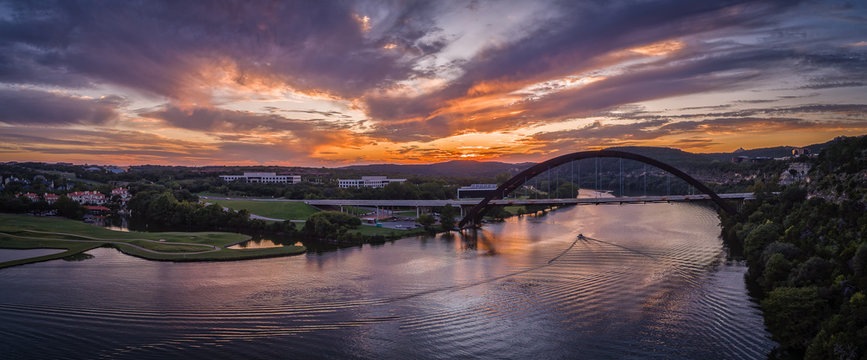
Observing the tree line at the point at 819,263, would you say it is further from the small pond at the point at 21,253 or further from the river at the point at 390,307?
the small pond at the point at 21,253

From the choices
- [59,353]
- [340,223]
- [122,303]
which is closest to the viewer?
[59,353]

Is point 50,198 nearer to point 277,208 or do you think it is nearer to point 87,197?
point 87,197

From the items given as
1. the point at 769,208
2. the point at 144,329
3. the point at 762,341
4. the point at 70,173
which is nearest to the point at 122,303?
the point at 144,329

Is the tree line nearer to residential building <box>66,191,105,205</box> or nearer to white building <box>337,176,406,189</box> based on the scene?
white building <box>337,176,406,189</box>

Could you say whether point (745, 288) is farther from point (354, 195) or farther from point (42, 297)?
point (354, 195)

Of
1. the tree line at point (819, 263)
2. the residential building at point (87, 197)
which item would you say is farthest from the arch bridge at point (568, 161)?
the residential building at point (87, 197)
